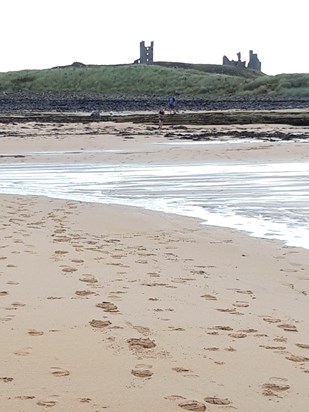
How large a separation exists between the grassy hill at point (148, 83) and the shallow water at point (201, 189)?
60.6 m

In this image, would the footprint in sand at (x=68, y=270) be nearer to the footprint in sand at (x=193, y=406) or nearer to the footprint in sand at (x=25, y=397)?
the footprint in sand at (x=25, y=397)

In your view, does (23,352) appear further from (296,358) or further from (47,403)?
(296,358)

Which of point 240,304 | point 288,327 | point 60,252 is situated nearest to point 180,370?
point 288,327

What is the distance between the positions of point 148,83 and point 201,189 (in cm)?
8508

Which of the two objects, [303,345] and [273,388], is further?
[303,345]

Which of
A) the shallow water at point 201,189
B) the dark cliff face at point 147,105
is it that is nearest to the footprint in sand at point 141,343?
the shallow water at point 201,189

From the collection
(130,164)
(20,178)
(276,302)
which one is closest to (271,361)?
(276,302)

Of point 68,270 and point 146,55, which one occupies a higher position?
point 146,55

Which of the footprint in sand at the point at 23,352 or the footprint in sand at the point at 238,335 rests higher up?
the footprint in sand at the point at 23,352

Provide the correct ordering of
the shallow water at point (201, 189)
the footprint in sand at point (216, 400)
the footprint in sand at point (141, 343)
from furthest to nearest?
the shallow water at point (201, 189), the footprint in sand at point (141, 343), the footprint in sand at point (216, 400)

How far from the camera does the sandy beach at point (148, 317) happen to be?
3.44 metres

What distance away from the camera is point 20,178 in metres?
14.7

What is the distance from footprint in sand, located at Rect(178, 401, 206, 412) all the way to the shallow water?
469 centimetres

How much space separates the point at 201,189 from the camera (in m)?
12.7
